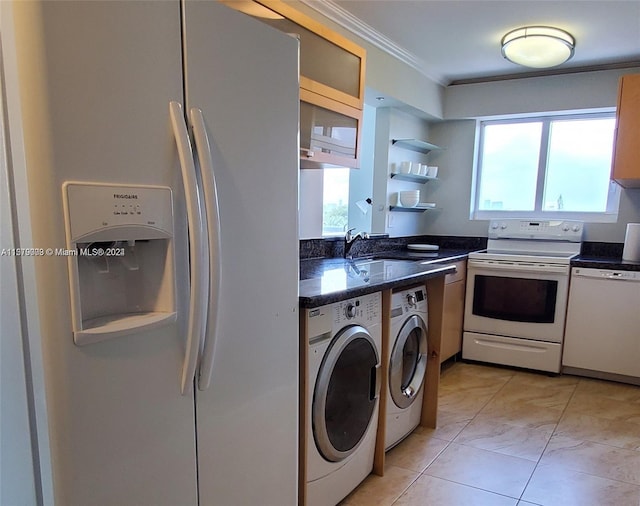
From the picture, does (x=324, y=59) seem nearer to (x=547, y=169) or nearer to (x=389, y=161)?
(x=389, y=161)

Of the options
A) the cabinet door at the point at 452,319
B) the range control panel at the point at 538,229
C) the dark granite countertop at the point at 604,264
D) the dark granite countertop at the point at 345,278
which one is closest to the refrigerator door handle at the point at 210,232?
the dark granite countertop at the point at 345,278

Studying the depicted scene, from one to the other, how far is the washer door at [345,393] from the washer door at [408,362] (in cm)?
23

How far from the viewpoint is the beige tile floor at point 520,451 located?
197 cm

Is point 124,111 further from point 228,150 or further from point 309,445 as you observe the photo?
point 309,445

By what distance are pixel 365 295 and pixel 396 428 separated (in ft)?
2.96

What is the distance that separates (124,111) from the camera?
897 millimetres

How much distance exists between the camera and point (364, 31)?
2.91 meters

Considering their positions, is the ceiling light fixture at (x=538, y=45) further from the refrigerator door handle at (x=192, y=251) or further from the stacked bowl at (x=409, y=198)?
the refrigerator door handle at (x=192, y=251)

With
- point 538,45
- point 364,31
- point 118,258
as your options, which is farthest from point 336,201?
point 118,258

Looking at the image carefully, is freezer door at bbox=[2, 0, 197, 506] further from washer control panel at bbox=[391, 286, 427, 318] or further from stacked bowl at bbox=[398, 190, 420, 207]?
stacked bowl at bbox=[398, 190, 420, 207]

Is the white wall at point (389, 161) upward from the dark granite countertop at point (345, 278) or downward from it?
upward

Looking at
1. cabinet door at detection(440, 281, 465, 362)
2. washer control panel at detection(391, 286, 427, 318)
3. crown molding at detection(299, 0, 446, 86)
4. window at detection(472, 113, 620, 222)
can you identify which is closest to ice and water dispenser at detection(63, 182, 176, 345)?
washer control panel at detection(391, 286, 427, 318)

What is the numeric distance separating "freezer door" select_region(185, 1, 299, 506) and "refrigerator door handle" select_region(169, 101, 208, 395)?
53mm

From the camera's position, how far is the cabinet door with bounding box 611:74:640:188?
3.03 meters
